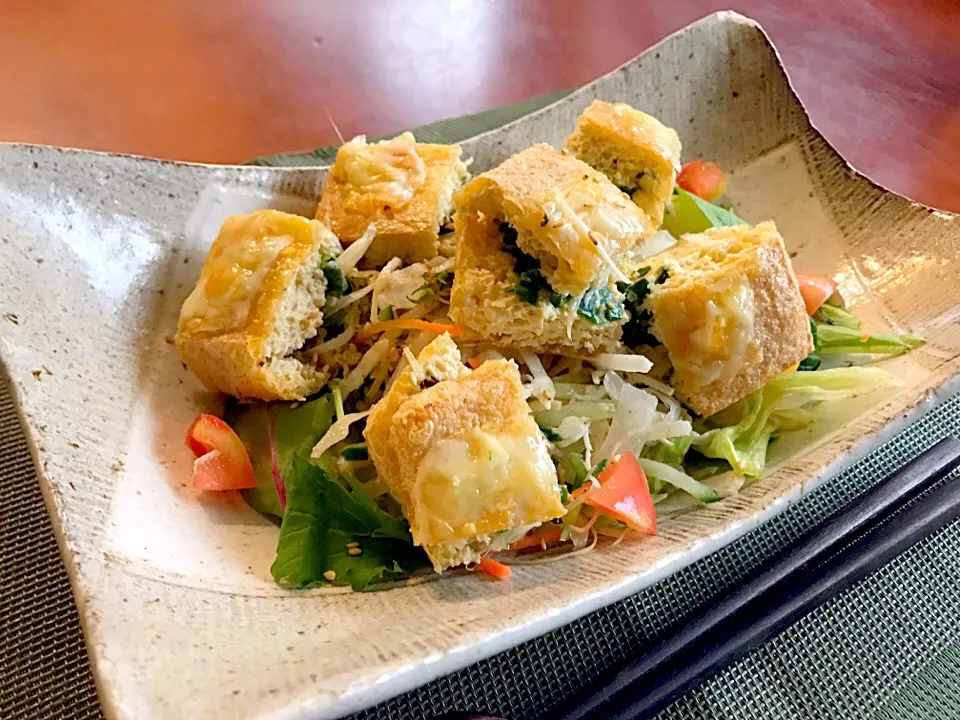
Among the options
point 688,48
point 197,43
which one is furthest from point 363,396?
point 197,43

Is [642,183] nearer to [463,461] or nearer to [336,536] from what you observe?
[463,461]

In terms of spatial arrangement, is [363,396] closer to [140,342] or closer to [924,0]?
[140,342]

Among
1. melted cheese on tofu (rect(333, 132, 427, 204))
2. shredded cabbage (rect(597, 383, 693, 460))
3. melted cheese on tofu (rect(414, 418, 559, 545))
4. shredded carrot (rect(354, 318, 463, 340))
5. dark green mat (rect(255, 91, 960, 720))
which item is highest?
melted cheese on tofu (rect(333, 132, 427, 204))

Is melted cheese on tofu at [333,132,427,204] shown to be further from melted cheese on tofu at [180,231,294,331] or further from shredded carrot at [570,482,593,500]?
shredded carrot at [570,482,593,500]

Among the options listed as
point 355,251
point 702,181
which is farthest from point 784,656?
point 702,181

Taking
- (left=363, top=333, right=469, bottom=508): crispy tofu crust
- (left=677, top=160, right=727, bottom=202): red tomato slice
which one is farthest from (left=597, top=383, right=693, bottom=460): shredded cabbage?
(left=677, top=160, right=727, bottom=202): red tomato slice

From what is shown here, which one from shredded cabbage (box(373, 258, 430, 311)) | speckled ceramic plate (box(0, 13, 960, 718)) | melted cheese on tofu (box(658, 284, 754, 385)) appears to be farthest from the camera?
shredded cabbage (box(373, 258, 430, 311))
